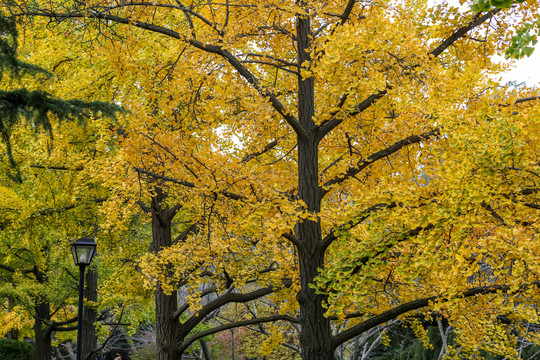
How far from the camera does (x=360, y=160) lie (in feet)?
21.0

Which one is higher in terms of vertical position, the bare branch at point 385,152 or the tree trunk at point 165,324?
the bare branch at point 385,152

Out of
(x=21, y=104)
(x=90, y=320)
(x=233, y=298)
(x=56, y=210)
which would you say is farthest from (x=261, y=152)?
(x=90, y=320)

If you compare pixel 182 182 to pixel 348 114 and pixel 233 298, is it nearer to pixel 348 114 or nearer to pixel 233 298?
pixel 348 114

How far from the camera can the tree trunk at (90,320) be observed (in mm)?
12812

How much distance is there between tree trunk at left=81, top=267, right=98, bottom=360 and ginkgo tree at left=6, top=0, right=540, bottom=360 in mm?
5904

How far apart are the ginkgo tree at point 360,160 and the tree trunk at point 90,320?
19.4 ft

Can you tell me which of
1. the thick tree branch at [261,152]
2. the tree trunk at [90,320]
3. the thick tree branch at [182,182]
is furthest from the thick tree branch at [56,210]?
the thick tree branch at [182,182]

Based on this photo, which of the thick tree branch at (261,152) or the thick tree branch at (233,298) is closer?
the thick tree branch at (261,152)

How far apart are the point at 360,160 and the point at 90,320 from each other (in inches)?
387

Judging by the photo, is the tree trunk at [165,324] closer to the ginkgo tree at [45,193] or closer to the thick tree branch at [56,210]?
the thick tree branch at [56,210]

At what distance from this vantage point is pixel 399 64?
5691 millimetres

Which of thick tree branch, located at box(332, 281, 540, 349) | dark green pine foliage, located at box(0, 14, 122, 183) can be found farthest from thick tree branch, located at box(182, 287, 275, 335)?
dark green pine foliage, located at box(0, 14, 122, 183)

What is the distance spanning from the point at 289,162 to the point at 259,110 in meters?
2.53

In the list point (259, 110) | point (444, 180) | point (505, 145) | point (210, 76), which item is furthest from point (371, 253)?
point (210, 76)
